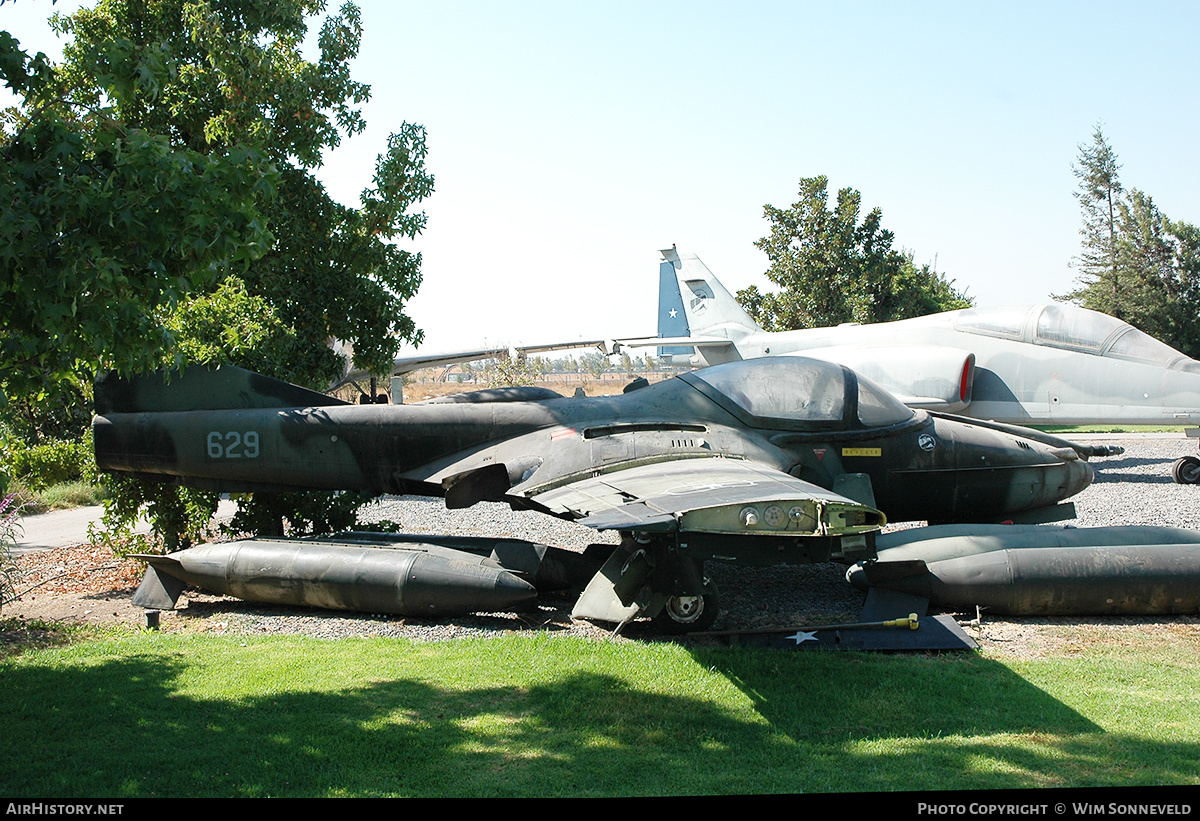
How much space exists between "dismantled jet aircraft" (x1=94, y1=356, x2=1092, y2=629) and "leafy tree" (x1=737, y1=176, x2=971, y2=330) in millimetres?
22887

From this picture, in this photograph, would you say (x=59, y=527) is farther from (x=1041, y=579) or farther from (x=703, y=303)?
(x=703, y=303)

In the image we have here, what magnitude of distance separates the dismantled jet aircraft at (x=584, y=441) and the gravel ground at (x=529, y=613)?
1175 mm

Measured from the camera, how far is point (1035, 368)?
17125mm

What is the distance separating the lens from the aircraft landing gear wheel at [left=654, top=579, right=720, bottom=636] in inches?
295

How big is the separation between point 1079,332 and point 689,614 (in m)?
13.5

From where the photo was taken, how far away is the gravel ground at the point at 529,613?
24.9 feet

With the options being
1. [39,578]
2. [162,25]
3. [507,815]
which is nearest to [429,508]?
[39,578]

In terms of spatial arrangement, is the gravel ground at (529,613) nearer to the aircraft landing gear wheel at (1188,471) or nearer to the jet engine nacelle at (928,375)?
the aircraft landing gear wheel at (1188,471)

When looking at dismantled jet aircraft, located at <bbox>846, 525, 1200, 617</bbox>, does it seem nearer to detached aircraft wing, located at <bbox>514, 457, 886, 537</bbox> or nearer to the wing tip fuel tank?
detached aircraft wing, located at <bbox>514, 457, 886, 537</bbox>

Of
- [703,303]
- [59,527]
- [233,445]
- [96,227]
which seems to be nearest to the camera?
[96,227]

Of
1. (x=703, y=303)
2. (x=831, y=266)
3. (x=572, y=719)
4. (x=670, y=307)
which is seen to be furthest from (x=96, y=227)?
(x=831, y=266)

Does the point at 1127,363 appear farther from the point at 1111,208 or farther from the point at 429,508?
the point at 1111,208

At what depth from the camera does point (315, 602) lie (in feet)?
27.1
